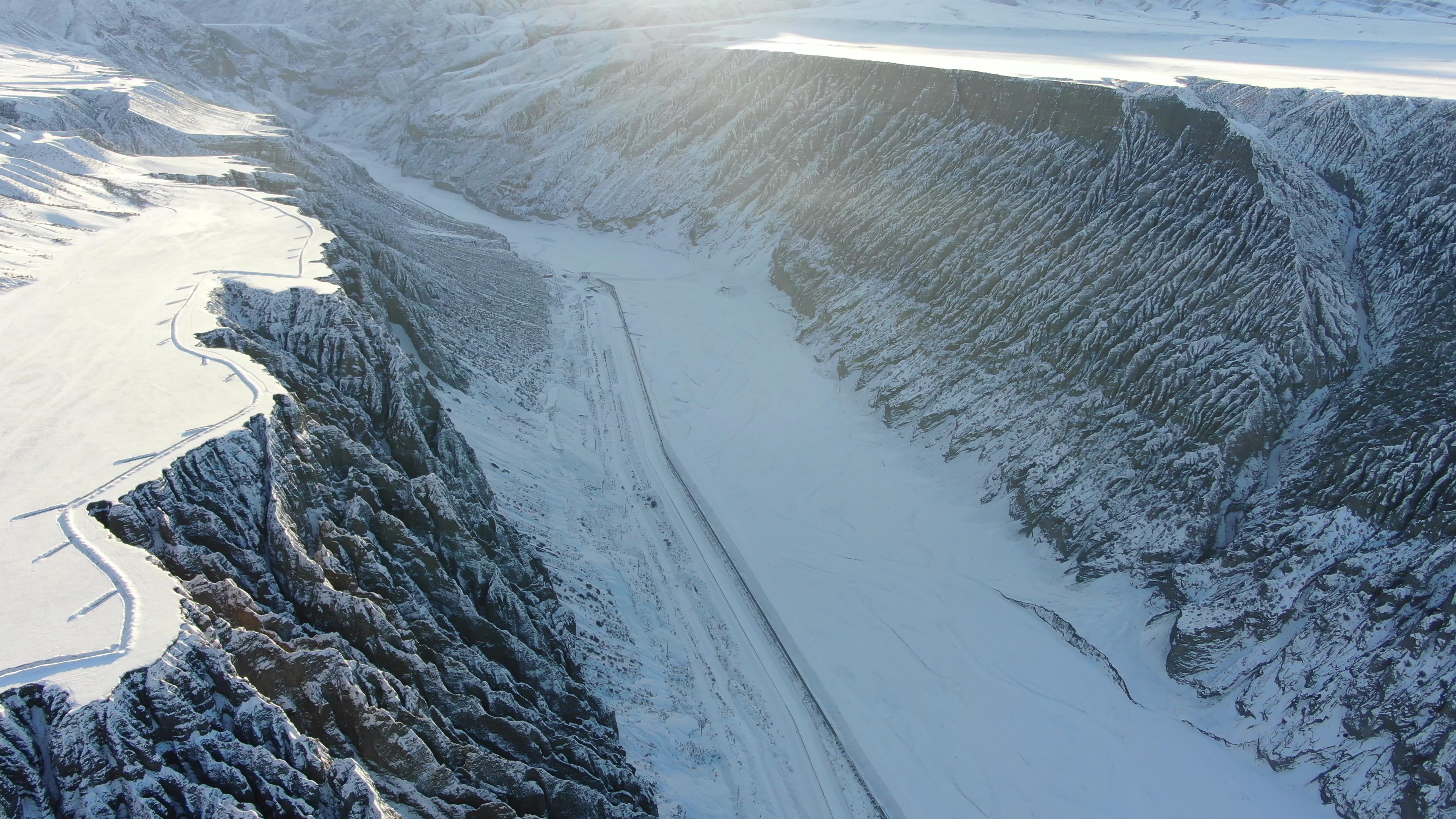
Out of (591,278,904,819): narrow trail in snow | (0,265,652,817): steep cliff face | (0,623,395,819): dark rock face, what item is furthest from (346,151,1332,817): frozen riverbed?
(0,623,395,819): dark rock face

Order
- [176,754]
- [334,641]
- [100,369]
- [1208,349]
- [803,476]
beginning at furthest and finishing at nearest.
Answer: [803,476]
[1208,349]
[100,369]
[334,641]
[176,754]

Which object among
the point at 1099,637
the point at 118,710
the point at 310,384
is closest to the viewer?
the point at 118,710

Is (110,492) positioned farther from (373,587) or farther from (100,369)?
(100,369)

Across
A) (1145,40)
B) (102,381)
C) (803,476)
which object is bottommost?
(803,476)

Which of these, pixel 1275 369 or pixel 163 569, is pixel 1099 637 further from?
pixel 163 569

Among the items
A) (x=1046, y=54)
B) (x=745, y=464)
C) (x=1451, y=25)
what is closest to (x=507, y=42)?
(x=1046, y=54)

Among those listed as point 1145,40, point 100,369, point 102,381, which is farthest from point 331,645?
point 1145,40
